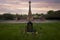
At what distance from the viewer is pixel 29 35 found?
201 cm

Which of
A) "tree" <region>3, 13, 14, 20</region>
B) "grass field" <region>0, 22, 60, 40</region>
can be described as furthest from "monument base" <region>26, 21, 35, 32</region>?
"tree" <region>3, 13, 14, 20</region>

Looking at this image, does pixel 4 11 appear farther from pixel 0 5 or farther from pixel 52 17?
pixel 52 17

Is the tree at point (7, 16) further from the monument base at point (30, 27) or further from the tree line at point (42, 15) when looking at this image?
the monument base at point (30, 27)

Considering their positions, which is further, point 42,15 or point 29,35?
point 42,15

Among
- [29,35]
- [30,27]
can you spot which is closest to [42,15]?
[30,27]

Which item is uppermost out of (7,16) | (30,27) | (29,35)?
(7,16)

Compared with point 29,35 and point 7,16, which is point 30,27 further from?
point 7,16

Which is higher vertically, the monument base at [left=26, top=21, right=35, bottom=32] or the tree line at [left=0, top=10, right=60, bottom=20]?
the tree line at [left=0, top=10, right=60, bottom=20]

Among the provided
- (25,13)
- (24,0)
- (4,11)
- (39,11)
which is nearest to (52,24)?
(39,11)

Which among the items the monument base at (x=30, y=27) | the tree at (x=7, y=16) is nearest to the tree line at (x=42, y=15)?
the tree at (x=7, y=16)

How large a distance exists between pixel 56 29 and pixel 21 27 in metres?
0.55

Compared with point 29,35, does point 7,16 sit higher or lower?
higher

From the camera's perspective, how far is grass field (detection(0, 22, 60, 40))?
1981mm

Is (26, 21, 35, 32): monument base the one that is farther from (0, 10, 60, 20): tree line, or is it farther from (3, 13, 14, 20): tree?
(3, 13, 14, 20): tree
